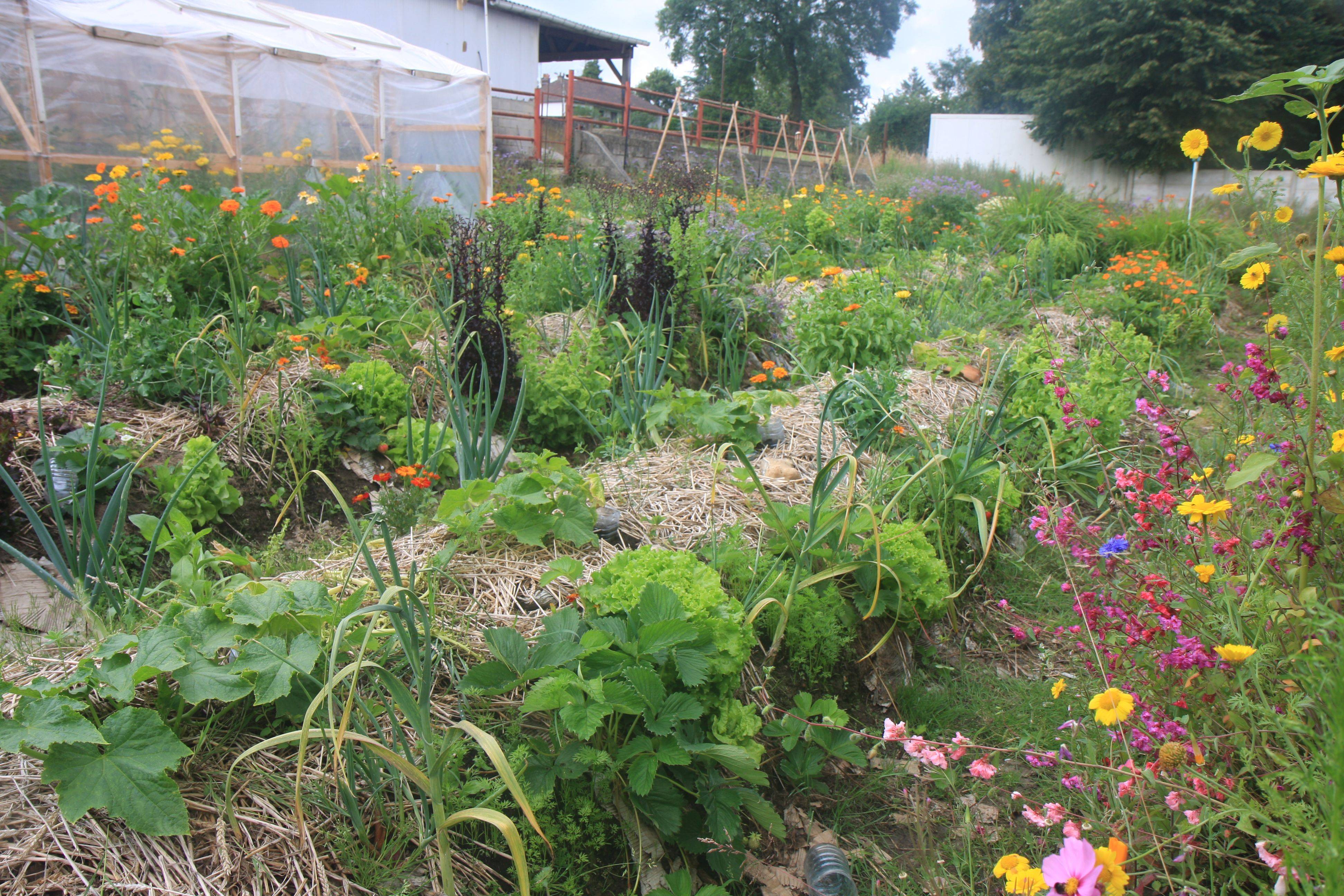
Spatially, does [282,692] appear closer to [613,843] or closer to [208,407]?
[613,843]

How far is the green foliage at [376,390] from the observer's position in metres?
3.21

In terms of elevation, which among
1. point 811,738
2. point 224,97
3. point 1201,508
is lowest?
point 811,738

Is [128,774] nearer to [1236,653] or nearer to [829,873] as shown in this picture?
[829,873]

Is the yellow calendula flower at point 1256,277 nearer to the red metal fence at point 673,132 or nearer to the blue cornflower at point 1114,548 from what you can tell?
the blue cornflower at point 1114,548

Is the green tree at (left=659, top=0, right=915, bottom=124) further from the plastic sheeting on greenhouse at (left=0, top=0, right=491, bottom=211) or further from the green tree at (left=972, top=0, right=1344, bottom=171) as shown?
the plastic sheeting on greenhouse at (left=0, top=0, right=491, bottom=211)

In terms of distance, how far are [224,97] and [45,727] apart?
21.0ft

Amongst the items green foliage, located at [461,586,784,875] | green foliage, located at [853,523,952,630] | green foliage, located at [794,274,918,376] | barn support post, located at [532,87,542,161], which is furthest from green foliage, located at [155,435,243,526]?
barn support post, located at [532,87,542,161]

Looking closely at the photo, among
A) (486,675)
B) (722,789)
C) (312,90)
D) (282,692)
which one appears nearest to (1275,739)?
(722,789)

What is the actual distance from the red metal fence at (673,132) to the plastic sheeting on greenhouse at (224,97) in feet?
14.7

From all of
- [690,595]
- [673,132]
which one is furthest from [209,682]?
[673,132]

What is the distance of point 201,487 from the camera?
2.65 meters

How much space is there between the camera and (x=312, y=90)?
6.79m

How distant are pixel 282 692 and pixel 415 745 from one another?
0.29 metres

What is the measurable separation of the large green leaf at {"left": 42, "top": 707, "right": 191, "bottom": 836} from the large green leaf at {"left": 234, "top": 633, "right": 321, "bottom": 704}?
0.49 feet
